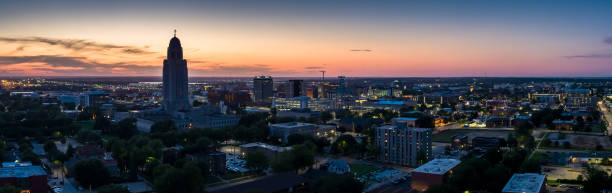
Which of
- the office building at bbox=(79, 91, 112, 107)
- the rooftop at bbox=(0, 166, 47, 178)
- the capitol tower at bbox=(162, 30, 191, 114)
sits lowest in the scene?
the rooftop at bbox=(0, 166, 47, 178)

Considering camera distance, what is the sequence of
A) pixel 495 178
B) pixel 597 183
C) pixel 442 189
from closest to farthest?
pixel 442 189, pixel 597 183, pixel 495 178

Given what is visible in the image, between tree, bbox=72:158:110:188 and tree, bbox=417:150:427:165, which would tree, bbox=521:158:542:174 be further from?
tree, bbox=72:158:110:188

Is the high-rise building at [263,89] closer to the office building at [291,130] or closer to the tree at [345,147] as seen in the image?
the office building at [291,130]

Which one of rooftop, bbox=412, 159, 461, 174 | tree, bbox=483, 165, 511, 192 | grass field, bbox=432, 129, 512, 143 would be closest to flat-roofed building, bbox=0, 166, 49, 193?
rooftop, bbox=412, 159, 461, 174

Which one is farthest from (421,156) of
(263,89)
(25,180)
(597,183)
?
(263,89)

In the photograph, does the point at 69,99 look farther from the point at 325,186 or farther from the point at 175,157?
the point at 325,186

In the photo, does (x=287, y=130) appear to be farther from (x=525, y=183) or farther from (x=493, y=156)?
(x=525, y=183)
